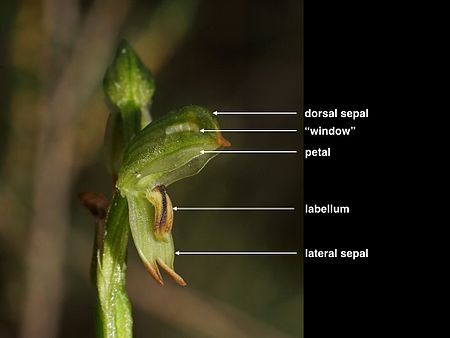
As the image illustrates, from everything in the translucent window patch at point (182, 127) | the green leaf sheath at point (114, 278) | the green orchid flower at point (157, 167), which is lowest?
the green leaf sheath at point (114, 278)

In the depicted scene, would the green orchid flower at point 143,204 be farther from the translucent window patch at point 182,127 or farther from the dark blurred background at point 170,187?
the dark blurred background at point 170,187

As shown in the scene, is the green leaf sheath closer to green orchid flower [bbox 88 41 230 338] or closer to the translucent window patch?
green orchid flower [bbox 88 41 230 338]

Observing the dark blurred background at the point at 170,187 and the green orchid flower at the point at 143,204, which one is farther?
the dark blurred background at the point at 170,187

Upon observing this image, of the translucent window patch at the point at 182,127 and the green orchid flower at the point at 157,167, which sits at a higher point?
the translucent window patch at the point at 182,127

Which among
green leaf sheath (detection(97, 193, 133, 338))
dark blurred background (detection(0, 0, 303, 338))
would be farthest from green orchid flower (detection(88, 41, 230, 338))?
dark blurred background (detection(0, 0, 303, 338))

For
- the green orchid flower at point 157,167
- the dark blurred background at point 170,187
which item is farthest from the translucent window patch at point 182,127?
the dark blurred background at point 170,187

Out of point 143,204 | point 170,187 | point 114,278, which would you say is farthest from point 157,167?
point 170,187
